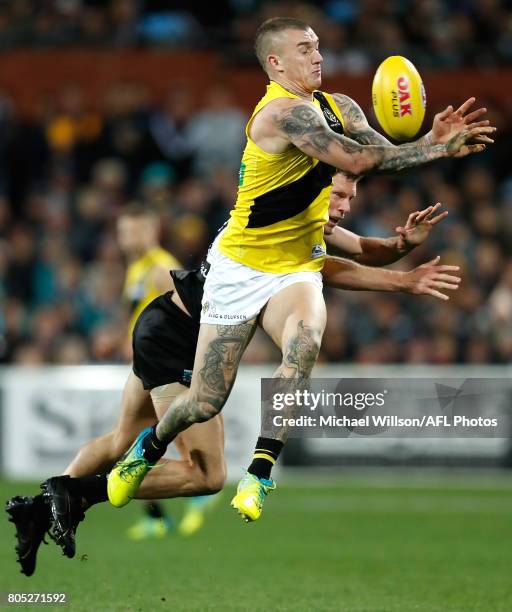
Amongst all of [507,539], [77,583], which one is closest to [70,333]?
[507,539]

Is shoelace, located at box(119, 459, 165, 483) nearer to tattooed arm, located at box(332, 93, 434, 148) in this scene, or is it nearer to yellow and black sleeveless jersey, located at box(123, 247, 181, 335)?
tattooed arm, located at box(332, 93, 434, 148)

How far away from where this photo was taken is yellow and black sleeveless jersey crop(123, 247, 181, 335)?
10.1m

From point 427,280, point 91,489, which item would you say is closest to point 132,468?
point 91,489

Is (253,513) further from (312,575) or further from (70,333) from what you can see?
(70,333)


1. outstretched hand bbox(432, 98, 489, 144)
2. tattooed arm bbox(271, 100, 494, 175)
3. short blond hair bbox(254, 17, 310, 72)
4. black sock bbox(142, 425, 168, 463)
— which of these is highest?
short blond hair bbox(254, 17, 310, 72)

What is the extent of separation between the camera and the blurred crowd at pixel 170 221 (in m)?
14.8

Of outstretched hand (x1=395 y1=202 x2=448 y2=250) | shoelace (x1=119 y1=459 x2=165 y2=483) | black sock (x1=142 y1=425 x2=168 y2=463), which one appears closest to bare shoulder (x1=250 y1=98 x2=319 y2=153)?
outstretched hand (x1=395 y1=202 x2=448 y2=250)

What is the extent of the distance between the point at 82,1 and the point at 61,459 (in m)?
6.13

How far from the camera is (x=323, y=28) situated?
16.3 metres

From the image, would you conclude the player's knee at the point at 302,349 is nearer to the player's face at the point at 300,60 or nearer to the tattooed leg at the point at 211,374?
the tattooed leg at the point at 211,374

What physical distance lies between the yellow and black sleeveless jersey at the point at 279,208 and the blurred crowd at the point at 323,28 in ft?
31.6

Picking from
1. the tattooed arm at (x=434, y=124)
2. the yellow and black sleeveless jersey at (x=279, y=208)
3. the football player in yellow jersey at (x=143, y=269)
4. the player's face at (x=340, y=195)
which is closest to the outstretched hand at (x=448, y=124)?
the tattooed arm at (x=434, y=124)

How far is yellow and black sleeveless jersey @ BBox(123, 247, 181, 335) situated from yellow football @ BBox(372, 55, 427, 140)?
372 centimetres

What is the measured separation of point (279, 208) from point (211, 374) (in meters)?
0.89
